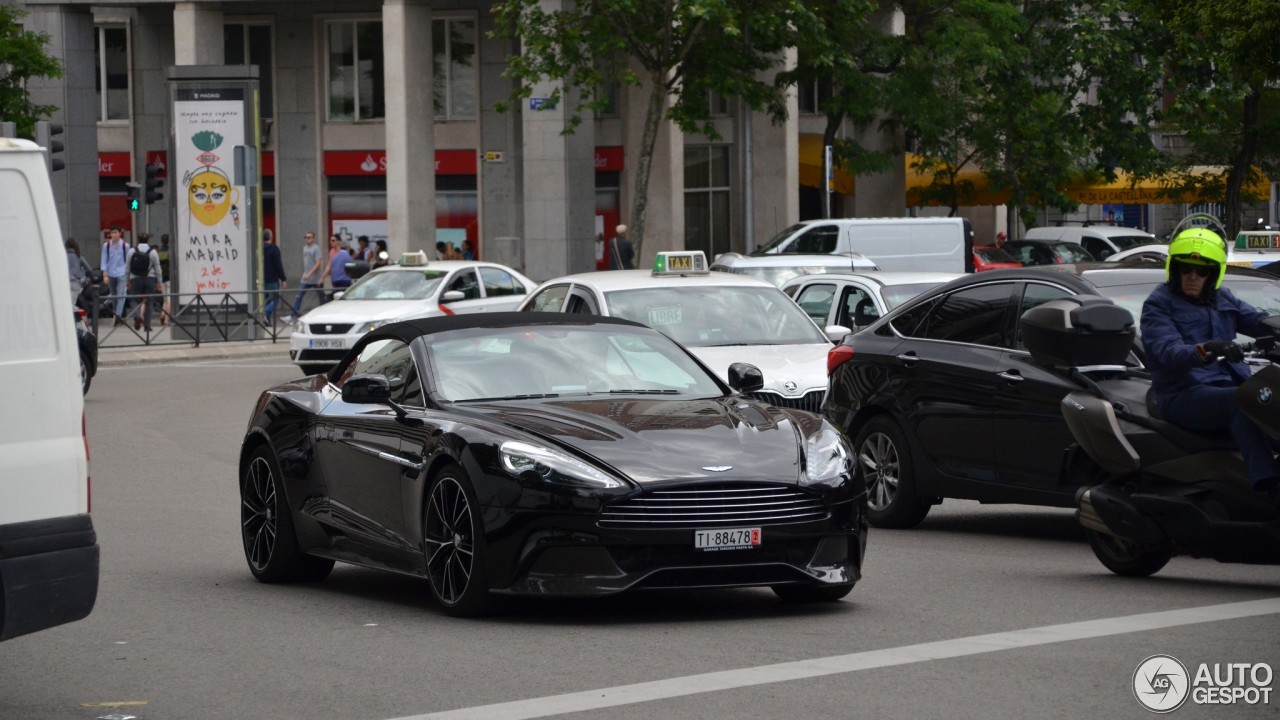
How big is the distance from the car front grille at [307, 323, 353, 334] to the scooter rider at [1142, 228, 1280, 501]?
738 inches

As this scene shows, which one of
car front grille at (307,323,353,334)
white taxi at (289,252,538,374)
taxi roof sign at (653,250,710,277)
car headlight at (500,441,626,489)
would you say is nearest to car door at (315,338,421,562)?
car headlight at (500,441,626,489)

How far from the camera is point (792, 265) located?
82.1 feet

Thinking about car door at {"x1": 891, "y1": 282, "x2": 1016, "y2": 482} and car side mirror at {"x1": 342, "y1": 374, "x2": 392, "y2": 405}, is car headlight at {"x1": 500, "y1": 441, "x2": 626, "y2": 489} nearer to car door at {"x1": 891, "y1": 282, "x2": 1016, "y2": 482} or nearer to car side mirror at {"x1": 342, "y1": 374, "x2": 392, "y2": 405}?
car side mirror at {"x1": 342, "y1": 374, "x2": 392, "y2": 405}

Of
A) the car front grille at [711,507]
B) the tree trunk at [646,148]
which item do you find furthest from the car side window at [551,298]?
the tree trunk at [646,148]

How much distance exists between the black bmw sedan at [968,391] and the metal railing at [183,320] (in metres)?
22.8

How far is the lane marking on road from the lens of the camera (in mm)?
6695

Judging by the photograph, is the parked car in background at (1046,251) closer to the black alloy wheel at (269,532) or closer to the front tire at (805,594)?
the black alloy wheel at (269,532)

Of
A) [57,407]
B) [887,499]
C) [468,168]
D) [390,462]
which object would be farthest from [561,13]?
[57,407]

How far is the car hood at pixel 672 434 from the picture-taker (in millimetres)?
8375

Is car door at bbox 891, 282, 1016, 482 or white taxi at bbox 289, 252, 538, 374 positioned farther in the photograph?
white taxi at bbox 289, 252, 538, 374

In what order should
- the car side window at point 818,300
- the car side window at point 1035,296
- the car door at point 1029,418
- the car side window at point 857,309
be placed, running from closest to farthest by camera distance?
the car door at point 1029,418 → the car side window at point 1035,296 → the car side window at point 857,309 → the car side window at point 818,300

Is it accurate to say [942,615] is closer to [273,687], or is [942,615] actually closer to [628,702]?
[628,702]

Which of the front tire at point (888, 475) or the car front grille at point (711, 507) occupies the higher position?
the car front grille at point (711, 507)

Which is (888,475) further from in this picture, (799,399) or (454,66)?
(454,66)
